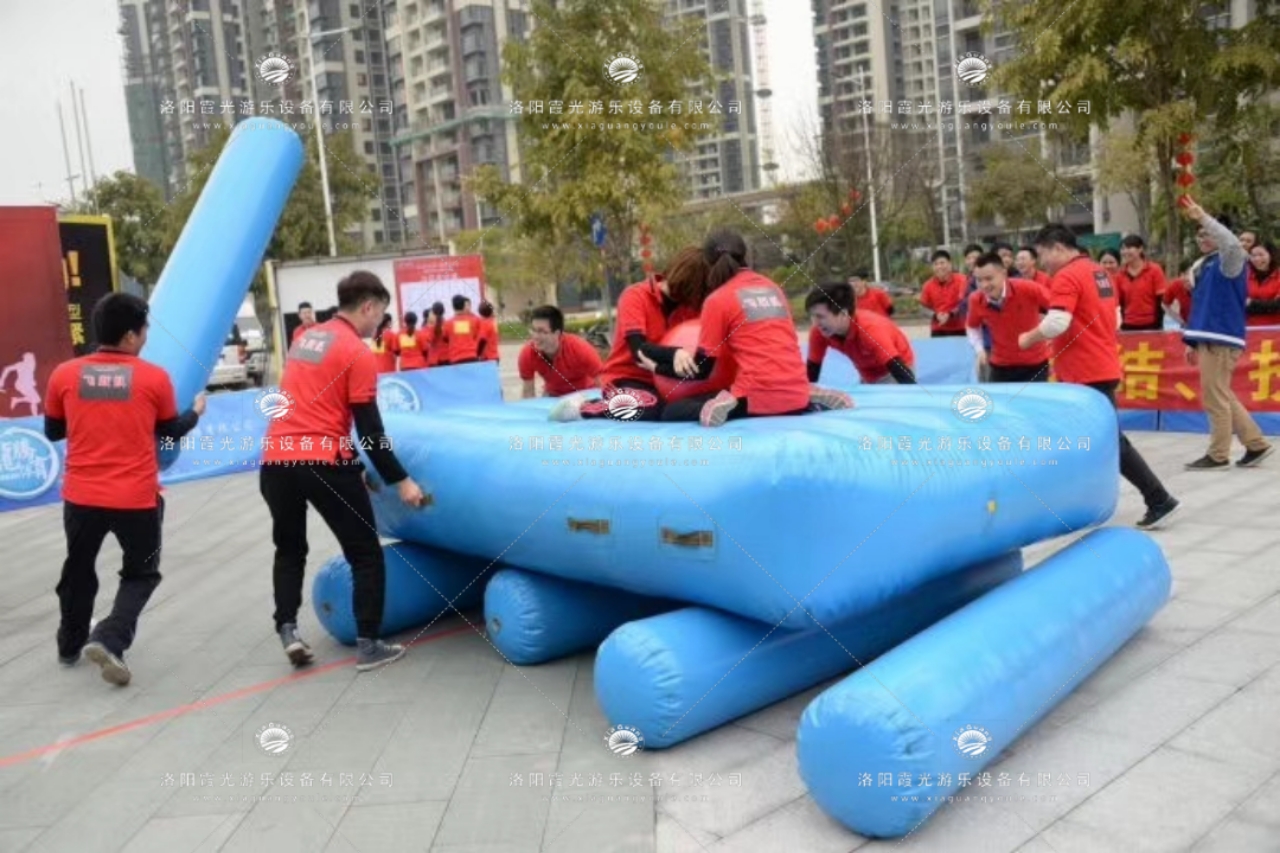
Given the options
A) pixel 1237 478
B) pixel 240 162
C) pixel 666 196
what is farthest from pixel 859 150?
pixel 240 162

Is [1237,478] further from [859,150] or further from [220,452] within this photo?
[859,150]

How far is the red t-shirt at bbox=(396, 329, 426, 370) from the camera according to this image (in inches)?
504

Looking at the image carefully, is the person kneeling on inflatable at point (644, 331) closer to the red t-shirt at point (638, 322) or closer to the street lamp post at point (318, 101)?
the red t-shirt at point (638, 322)

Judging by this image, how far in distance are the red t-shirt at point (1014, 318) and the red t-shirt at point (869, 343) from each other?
86 cm

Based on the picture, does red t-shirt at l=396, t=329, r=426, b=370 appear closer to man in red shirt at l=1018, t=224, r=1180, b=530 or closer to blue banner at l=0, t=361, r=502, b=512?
blue banner at l=0, t=361, r=502, b=512

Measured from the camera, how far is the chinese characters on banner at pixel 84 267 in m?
11.5

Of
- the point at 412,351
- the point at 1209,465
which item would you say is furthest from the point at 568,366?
the point at 412,351

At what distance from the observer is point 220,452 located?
11008 millimetres

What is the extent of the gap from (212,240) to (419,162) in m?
40.1

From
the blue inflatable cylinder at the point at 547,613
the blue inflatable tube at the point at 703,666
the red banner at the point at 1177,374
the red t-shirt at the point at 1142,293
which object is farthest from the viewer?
the red t-shirt at the point at 1142,293

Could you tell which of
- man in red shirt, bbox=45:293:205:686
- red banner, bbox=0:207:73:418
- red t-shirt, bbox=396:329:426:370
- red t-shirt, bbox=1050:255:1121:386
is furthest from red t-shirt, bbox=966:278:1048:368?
red banner, bbox=0:207:73:418

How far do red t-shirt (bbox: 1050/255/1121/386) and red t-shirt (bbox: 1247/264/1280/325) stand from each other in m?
3.50

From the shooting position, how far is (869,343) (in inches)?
220

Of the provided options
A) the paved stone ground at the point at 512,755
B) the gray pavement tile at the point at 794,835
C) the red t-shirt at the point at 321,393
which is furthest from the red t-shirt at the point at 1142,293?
the gray pavement tile at the point at 794,835
